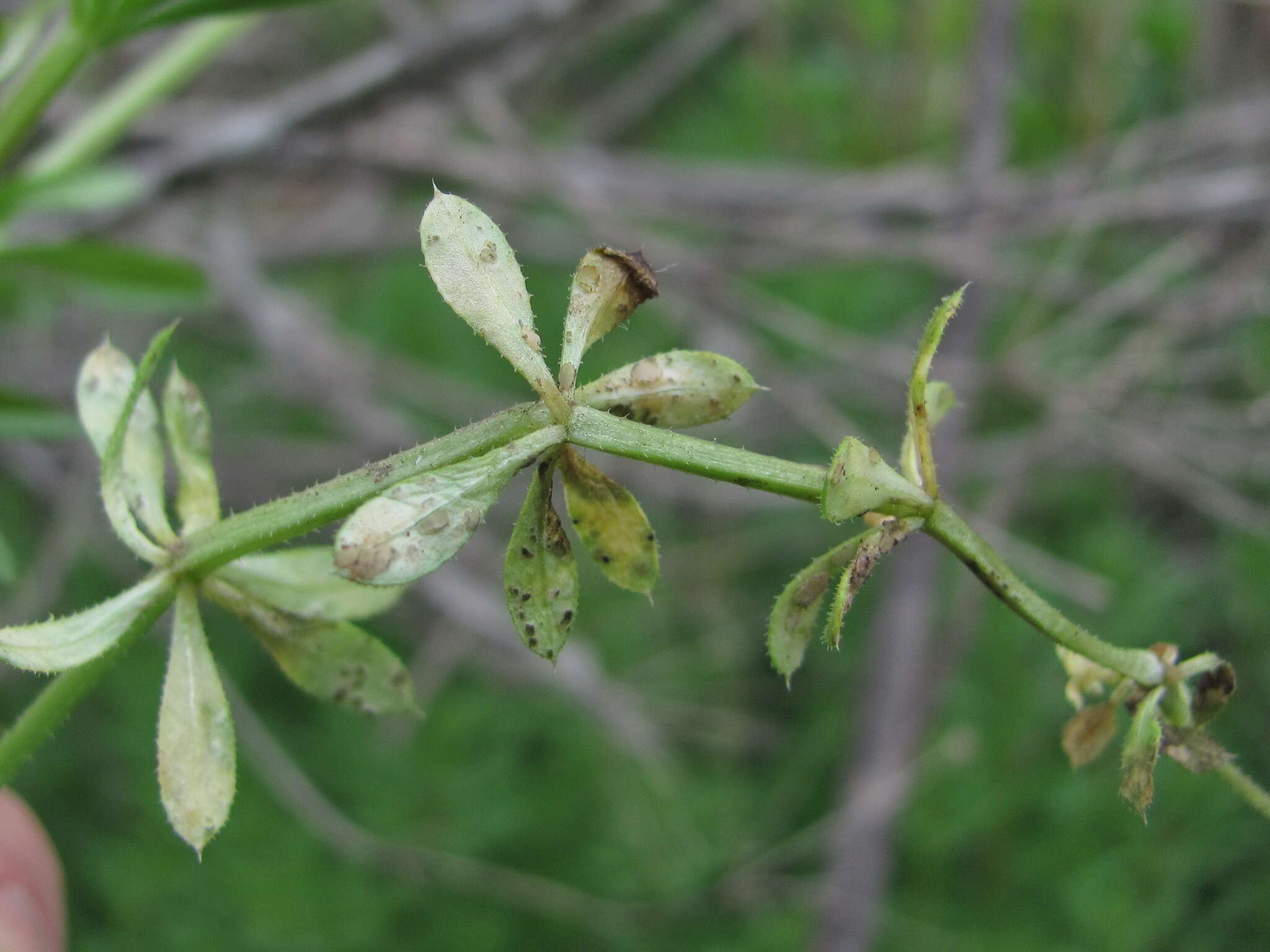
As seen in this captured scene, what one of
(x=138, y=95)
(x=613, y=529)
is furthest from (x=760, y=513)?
(x=613, y=529)

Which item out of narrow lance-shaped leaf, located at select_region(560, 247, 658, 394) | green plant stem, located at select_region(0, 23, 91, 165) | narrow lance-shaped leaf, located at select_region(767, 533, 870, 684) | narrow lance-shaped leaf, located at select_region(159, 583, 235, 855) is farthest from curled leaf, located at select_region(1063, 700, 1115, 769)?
green plant stem, located at select_region(0, 23, 91, 165)

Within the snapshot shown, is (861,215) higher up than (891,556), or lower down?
higher up

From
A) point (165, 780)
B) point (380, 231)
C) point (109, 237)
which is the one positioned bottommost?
point (165, 780)

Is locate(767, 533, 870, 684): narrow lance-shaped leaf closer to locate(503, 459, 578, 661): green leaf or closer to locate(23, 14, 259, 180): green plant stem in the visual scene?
locate(503, 459, 578, 661): green leaf

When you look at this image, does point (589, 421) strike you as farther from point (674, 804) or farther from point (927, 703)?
point (927, 703)

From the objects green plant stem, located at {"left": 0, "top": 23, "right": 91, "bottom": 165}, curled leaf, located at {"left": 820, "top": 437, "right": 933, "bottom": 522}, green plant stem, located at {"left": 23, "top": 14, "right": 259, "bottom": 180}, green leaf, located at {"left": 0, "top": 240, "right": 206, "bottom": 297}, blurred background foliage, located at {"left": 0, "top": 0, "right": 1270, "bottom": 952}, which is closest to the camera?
curled leaf, located at {"left": 820, "top": 437, "right": 933, "bottom": 522}

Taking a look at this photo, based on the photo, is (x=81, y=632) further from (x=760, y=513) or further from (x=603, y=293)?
(x=760, y=513)

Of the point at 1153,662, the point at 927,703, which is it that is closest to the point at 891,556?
the point at 927,703
